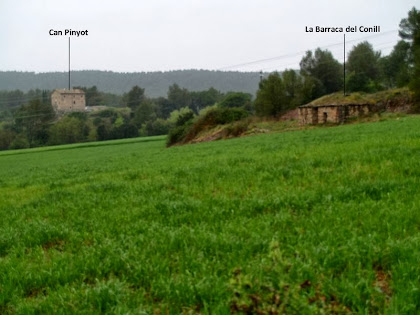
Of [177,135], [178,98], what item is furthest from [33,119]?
[177,135]

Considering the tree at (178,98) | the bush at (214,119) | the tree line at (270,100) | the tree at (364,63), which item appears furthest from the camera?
the tree at (178,98)

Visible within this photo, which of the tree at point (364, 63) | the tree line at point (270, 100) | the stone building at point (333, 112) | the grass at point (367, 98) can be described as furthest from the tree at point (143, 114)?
the grass at point (367, 98)

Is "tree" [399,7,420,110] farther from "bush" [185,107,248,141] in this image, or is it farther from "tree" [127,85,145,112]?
"tree" [127,85,145,112]

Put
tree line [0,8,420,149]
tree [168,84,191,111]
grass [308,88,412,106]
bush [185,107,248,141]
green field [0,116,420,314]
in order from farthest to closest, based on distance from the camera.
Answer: tree [168,84,191,111], tree line [0,8,420,149], bush [185,107,248,141], grass [308,88,412,106], green field [0,116,420,314]

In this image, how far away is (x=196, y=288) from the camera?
3943 millimetres

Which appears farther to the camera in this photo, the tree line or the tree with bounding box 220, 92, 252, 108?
the tree with bounding box 220, 92, 252, 108

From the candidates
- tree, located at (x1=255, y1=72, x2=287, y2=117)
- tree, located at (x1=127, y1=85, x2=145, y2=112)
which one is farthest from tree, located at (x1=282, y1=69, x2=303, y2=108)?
tree, located at (x1=127, y1=85, x2=145, y2=112)

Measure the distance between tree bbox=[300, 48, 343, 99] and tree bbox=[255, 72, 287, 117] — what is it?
44.2 ft

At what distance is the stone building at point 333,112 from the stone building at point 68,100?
142 metres

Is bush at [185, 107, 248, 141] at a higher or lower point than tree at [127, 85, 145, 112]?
lower

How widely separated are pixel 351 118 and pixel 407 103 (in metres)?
8.26

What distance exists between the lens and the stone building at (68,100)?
578ft

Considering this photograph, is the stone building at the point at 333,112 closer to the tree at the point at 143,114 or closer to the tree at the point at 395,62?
the tree at the point at 395,62

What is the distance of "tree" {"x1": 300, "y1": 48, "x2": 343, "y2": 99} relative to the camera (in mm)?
85875
